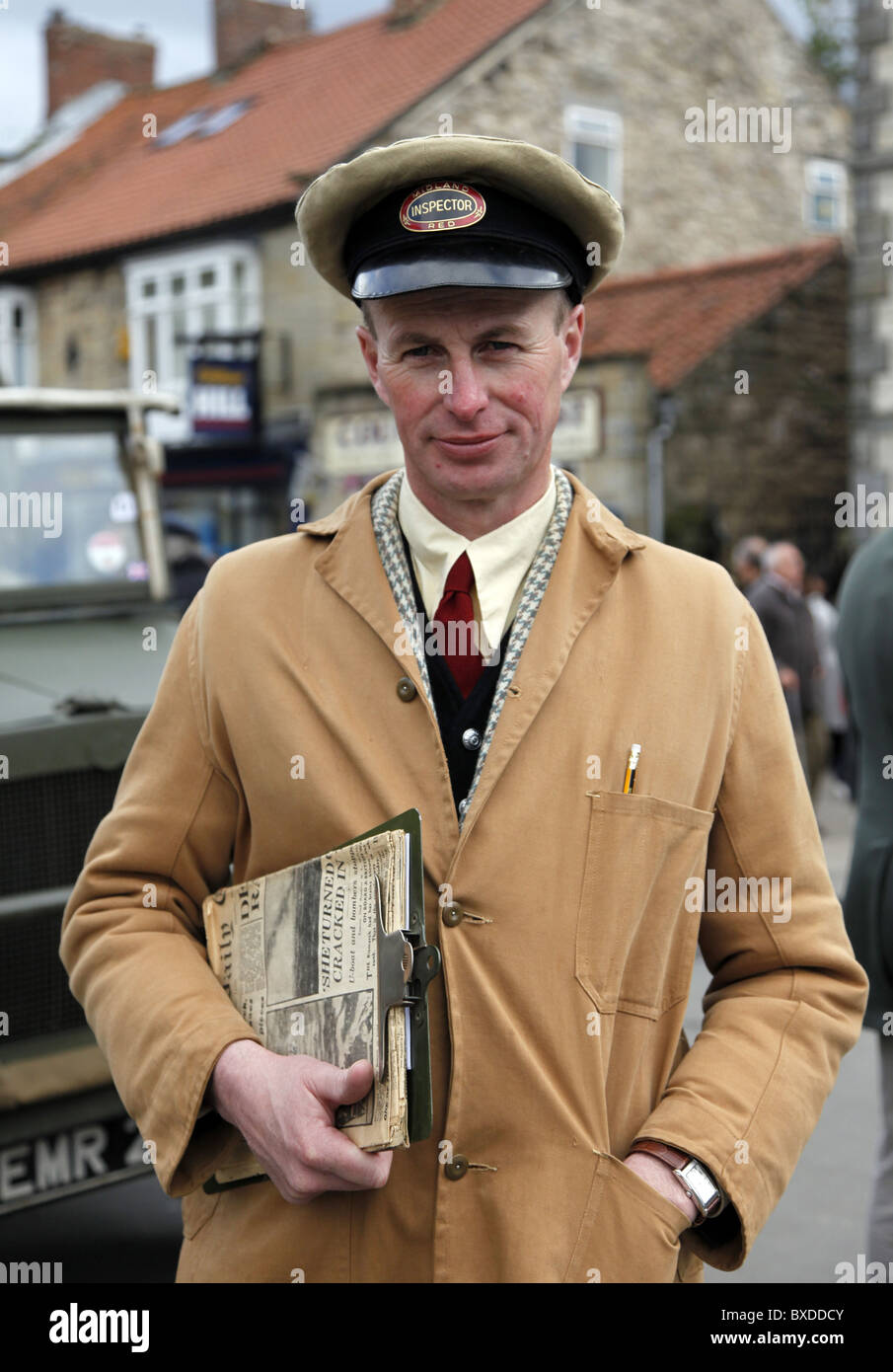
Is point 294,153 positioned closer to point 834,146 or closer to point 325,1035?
point 834,146

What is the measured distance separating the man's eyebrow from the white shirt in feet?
0.67

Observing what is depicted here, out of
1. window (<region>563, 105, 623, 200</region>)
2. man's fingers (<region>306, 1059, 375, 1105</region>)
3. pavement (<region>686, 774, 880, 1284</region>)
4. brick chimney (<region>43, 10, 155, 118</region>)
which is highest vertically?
brick chimney (<region>43, 10, 155, 118</region>)

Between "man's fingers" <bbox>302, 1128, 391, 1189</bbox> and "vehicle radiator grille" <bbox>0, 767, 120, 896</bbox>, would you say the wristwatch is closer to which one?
"man's fingers" <bbox>302, 1128, 391, 1189</bbox>

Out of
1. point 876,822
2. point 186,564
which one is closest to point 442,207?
point 876,822

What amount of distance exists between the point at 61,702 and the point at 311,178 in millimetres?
13744

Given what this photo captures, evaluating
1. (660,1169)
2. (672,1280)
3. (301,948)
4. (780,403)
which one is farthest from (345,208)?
(780,403)

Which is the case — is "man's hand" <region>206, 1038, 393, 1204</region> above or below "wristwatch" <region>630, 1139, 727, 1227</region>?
above

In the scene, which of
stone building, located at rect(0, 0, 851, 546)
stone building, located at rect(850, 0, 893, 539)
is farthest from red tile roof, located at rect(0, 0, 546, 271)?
stone building, located at rect(850, 0, 893, 539)

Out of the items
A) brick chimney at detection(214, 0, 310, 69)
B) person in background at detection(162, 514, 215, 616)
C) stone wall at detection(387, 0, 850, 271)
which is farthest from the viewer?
brick chimney at detection(214, 0, 310, 69)

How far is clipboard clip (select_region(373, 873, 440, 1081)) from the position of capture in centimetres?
161

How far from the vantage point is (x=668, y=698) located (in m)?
1.80

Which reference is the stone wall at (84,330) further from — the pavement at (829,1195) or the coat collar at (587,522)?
the coat collar at (587,522)

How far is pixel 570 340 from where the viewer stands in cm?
192

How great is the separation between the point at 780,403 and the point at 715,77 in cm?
642
